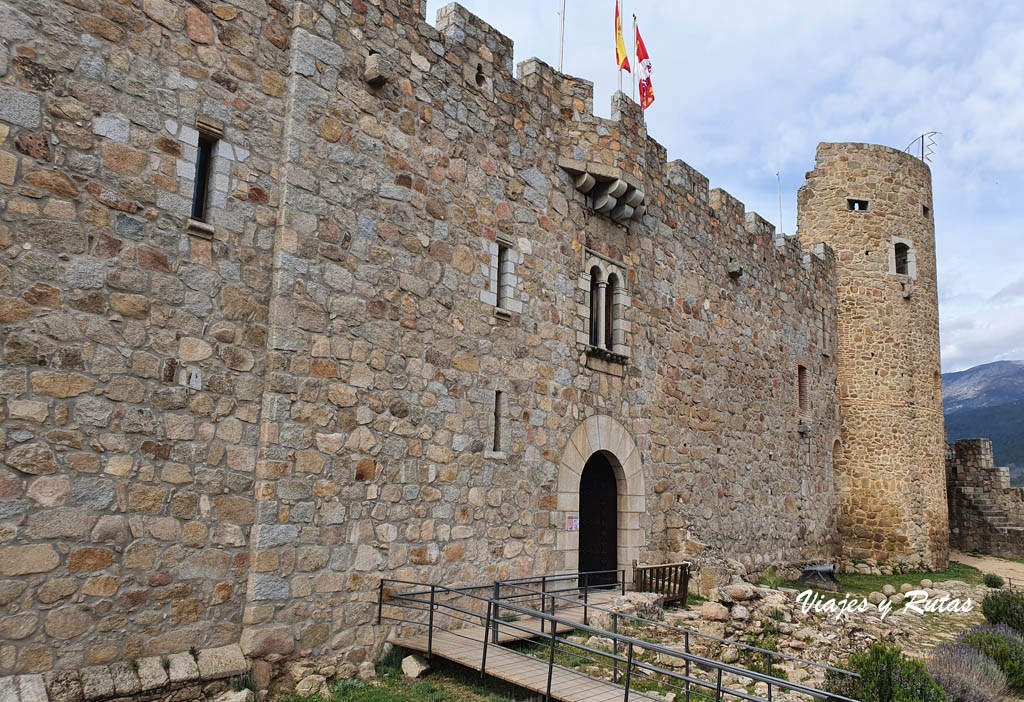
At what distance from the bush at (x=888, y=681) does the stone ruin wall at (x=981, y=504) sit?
63.0 ft

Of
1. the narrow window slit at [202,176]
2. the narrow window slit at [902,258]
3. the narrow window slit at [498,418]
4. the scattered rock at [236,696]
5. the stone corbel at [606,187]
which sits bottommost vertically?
the scattered rock at [236,696]

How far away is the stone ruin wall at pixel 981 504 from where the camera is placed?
76.0 ft

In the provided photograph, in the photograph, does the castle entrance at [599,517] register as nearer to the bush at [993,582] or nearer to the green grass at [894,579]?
the green grass at [894,579]

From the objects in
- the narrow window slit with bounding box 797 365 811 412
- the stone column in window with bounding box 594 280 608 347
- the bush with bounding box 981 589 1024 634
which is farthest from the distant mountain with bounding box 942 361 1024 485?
the stone column in window with bounding box 594 280 608 347

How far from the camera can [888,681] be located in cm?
707

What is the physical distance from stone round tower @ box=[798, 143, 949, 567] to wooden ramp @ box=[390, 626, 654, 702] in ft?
47.9

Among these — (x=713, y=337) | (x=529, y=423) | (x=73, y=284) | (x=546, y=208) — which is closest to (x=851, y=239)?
(x=713, y=337)

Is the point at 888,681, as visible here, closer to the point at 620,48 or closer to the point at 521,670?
the point at 521,670

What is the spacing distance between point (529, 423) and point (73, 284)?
5.59m

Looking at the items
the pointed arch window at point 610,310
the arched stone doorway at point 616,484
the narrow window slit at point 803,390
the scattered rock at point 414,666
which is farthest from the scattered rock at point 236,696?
the narrow window slit at point 803,390

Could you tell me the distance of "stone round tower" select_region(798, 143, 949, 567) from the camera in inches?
763

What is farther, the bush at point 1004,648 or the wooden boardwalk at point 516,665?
the bush at point 1004,648

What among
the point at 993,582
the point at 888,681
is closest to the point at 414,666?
the point at 888,681

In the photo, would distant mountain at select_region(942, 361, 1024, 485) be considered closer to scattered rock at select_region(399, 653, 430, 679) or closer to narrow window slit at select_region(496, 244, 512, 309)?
narrow window slit at select_region(496, 244, 512, 309)
